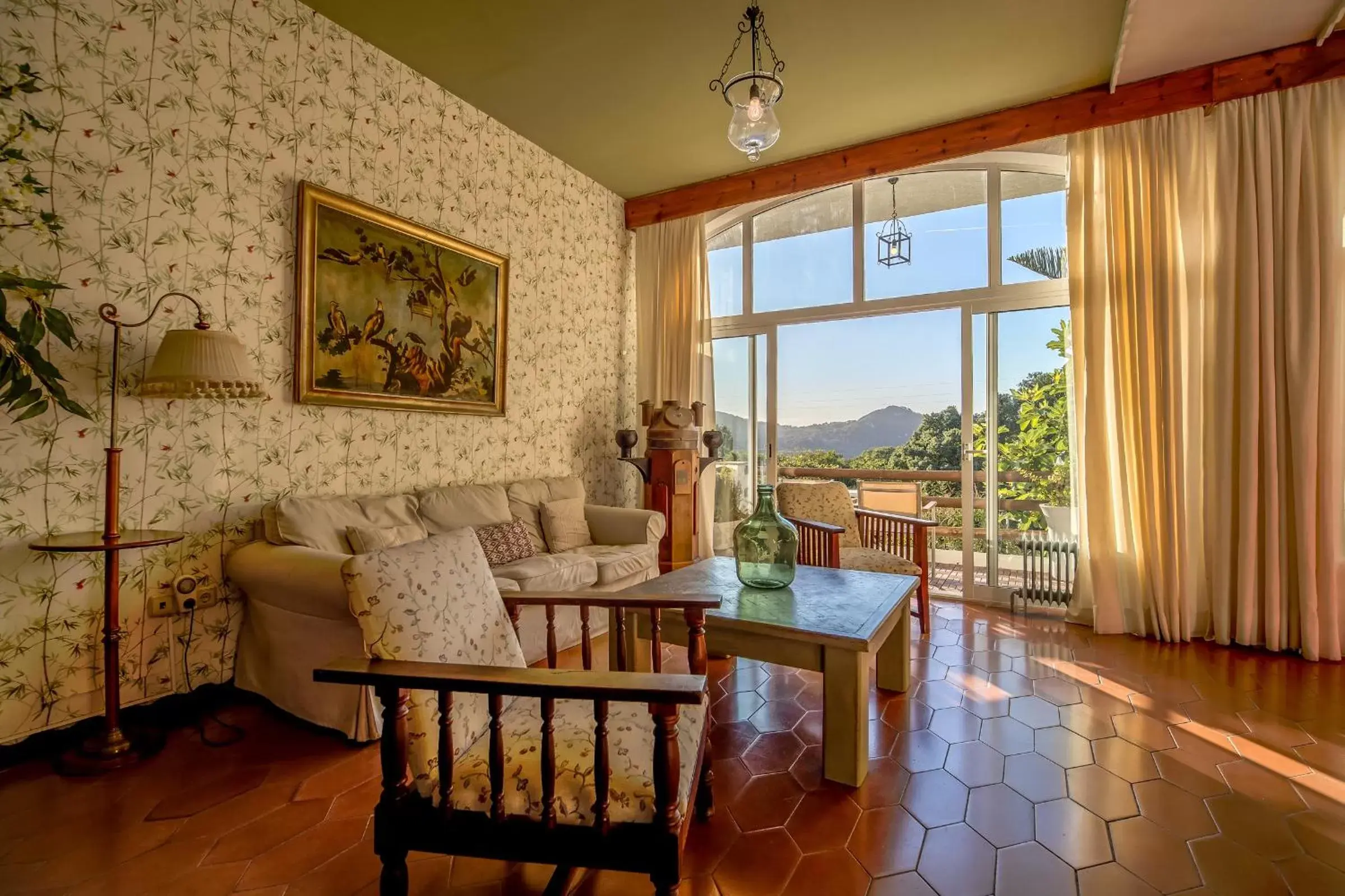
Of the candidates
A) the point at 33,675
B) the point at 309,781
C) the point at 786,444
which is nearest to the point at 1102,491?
the point at 786,444

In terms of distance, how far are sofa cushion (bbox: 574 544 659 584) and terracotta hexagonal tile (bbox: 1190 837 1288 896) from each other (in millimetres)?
2433

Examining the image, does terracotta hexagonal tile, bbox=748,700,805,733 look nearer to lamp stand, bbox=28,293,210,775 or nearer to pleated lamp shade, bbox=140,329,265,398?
lamp stand, bbox=28,293,210,775

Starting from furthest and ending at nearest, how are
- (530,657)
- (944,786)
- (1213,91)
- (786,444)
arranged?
(786,444), (1213,91), (530,657), (944,786)

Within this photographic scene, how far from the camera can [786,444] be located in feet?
15.6

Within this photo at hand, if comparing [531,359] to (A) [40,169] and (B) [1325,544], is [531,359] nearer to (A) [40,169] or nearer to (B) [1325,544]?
(A) [40,169]

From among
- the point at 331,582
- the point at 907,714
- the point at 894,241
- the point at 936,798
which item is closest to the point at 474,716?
the point at 331,582

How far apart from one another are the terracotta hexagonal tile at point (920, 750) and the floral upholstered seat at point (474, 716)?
3.17 ft

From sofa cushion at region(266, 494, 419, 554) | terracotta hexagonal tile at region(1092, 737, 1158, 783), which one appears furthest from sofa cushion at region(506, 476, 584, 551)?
terracotta hexagonal tile at region(1092, 737, 1158, 783)

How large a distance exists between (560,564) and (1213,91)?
13.8 ft

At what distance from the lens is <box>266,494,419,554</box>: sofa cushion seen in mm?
2422

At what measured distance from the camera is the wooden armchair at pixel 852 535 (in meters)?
3.14

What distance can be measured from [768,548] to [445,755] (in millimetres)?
1424

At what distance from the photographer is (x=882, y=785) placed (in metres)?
1.83

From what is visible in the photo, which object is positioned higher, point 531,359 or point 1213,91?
point 1213,91
